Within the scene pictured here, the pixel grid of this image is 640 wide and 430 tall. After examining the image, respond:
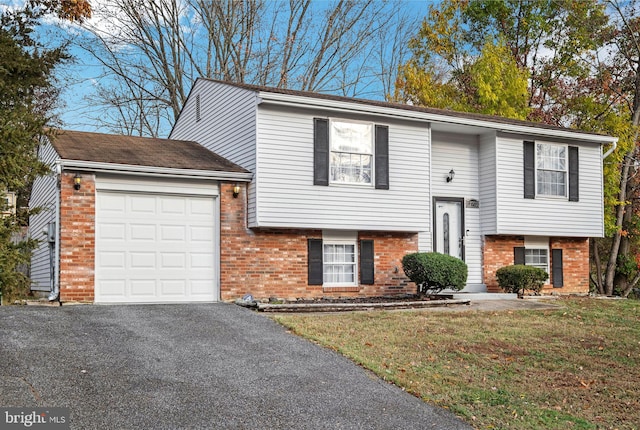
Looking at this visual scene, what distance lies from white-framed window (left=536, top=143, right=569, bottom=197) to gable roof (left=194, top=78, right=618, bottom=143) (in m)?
0.46

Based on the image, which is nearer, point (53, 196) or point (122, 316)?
point (122, 316)

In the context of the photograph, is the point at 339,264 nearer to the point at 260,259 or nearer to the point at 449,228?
the point at 260,259

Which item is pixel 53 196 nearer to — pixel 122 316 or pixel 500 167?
pixel 122 316

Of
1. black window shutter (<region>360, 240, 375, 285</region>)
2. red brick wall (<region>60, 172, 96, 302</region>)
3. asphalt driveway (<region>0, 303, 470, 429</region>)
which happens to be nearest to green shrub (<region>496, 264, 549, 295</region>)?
black window shutter (<region>360, 240, 375, 285</region>)

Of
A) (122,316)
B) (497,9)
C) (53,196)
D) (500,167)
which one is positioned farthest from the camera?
(497,9)

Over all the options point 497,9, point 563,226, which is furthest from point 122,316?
point 497,9

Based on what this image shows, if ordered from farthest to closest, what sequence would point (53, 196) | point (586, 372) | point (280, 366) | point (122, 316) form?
1. point (53, 196)
2. point (122, 316)
3. point (586, 372)
4. point (280, 366)

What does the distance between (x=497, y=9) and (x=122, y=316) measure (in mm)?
22079

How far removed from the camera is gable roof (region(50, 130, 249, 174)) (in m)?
13.5

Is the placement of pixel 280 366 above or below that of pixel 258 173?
below

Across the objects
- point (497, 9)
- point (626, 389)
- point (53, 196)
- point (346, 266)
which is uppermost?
point (497, 9)

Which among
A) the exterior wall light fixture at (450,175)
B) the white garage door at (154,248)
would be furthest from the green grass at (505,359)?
the exterior wall light fixture at (450,175)

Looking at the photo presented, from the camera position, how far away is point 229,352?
30.0 feet

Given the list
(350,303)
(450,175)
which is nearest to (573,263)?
(450,175)
